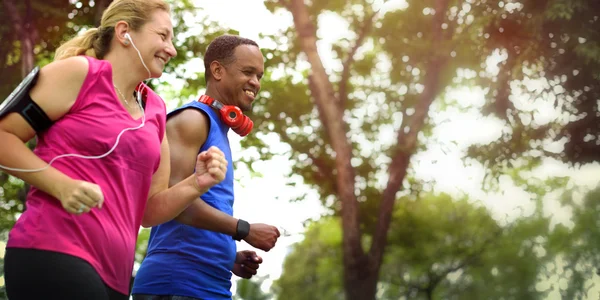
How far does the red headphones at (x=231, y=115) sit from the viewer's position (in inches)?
154

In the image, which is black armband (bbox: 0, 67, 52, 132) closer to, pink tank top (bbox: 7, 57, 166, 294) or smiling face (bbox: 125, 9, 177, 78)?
pink tank top (bbox: 7, 57, 166, 294)

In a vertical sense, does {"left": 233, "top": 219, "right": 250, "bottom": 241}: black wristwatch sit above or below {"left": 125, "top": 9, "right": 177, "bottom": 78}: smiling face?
below

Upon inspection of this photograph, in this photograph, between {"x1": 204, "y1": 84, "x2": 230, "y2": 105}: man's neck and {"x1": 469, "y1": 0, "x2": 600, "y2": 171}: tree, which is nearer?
{"x1": 204, "y1": 84, "x2": 230, "y2": 105}: man's neck

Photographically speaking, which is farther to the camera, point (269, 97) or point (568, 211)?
point (568, 211)

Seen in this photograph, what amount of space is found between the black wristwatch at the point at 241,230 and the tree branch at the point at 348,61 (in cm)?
1658

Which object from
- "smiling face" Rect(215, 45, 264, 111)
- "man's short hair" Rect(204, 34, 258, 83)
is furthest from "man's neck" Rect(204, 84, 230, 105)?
"man's short hair" Rect(204, 34, 258, 83)

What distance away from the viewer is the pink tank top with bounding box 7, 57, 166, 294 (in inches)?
98.0

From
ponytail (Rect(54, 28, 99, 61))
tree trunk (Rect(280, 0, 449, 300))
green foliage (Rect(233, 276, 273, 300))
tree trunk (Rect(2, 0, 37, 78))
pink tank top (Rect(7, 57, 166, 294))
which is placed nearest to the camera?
pink tank top (Rect(7, 57, 166, 294))

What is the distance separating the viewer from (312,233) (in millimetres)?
37938

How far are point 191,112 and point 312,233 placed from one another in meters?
34.4

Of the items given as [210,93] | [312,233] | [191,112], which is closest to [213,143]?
[191,112]

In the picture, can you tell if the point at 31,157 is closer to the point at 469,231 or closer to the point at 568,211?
the point at 469,231

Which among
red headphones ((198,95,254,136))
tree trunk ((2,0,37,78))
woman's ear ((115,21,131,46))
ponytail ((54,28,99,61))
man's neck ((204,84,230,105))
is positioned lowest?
ponytail ((54,28,99,61))

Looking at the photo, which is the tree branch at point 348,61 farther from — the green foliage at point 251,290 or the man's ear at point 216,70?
the man's ear at point 216,70
